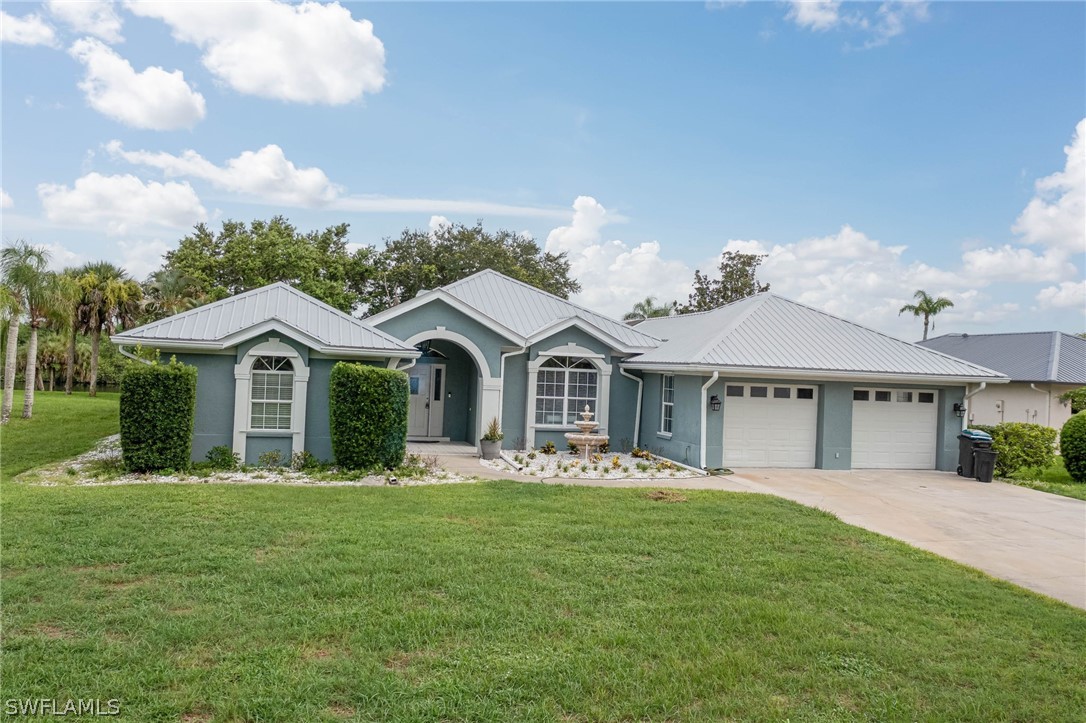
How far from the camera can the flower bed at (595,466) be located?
14562 mm

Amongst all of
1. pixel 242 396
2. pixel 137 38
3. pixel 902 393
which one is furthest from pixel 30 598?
pixel 902 393

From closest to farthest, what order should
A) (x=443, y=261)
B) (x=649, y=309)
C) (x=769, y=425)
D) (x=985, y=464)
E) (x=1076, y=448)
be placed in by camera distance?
(x=985, y=464)
(x=1076, y=448)
(x=769, y=425)
(x=443, y=261)
(x=649, y=309)

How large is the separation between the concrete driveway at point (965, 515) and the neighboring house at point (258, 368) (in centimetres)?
861

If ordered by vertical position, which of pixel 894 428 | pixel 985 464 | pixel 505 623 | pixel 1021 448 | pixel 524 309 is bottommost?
pixel 505 623

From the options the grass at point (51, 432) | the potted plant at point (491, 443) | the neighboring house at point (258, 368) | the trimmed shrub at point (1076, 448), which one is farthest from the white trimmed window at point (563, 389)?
the trimmed shrub at point (1076, 448)

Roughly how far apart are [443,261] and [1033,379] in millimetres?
29414

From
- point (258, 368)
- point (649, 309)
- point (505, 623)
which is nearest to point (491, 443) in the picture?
point (258, 368)

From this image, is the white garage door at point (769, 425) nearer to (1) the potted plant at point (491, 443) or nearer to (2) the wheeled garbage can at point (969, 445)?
(2) the wheeled garbage can at point (969, 445)

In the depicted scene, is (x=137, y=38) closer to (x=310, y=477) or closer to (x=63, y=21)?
(x=63, y=21)

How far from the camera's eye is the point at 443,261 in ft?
134

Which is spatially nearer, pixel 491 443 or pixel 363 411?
pixel 363 411

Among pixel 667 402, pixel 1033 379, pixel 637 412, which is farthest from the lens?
pixel 1033 379

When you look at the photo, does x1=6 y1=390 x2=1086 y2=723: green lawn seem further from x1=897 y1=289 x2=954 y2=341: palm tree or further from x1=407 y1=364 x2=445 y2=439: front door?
x1=897 y1=289 x2=954 y2=341: palm tree

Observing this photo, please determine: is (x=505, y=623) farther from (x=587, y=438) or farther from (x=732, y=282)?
(x=732, y=282)
